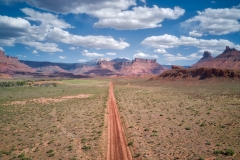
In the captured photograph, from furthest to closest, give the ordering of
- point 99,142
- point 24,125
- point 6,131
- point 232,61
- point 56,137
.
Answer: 1. point 232,61
2. point 24,125
3. point 6,131
4. point 56,137
5. point 99,142

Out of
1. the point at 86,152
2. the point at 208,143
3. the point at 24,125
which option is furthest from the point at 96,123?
the point at 208,143

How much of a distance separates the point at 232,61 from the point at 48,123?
210185mm

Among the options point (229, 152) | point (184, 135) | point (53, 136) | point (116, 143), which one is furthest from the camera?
point (53, 136)

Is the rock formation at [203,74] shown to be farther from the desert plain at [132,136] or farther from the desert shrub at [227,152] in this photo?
the desert shrub at [227,152]

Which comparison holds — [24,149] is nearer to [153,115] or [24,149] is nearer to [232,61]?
[153,115]

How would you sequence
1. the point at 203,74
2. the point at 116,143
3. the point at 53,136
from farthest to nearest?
the point at 203,74 → the point at 53,136 → the point at 116,143

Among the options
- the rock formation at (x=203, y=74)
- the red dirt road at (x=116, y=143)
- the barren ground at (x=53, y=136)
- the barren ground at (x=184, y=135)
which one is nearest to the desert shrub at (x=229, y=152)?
the barren ground at (x=184, y=135)

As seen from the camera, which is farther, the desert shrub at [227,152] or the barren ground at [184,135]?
the barren ground at [184,135]

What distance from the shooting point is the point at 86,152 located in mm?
15141

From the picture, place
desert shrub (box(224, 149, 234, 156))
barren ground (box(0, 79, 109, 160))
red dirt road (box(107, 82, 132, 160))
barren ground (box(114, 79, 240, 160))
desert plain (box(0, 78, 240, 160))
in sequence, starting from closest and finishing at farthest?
1. desert shrub (box(224, 149, 234, 156))
2. red dirt road (box(107, 82, 132, 160))
3. barren ground (box(114, 79, 240, 160))
4. desert plain (box(0, 78, 240, 160))
5. barren ground (box(0, 79, 109, 160))

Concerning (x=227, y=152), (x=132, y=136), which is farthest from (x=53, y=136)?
(x=227, y=152)

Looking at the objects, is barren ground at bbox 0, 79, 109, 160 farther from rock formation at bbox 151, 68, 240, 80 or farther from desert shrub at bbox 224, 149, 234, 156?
rock formation at bbox 151, 68, 240, 80

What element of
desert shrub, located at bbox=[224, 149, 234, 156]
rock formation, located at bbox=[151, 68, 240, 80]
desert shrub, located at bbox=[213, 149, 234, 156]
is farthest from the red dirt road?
rock formation, located at bbox=[151, 68, 240, 80]

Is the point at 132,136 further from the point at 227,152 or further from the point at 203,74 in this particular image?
the point at 203,74
